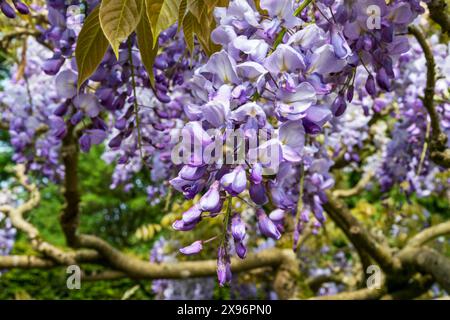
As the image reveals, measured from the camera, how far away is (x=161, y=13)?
3.11 feet

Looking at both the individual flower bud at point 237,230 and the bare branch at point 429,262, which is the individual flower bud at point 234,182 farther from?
the bare branch at point 429,262

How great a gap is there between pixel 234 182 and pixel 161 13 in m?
0.31

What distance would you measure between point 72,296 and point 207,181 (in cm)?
298

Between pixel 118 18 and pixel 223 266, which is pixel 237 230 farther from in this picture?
pixel 118 18

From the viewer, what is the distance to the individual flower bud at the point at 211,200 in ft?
2.88

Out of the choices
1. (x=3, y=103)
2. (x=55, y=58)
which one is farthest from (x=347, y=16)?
(x=3, y=103)

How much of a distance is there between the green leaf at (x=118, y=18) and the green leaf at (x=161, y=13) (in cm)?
4

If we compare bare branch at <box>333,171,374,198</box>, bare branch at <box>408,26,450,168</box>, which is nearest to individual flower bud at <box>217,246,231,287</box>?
bare branch at <box>408,26,450,168</box>

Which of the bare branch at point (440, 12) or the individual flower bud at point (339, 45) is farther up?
the bare branch at point (440, 12)

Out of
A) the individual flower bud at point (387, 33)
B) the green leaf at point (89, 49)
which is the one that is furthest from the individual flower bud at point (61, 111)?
the individual flower bud at point (387, 33)

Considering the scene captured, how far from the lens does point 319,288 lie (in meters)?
4.20

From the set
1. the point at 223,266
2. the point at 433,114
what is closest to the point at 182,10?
the point at 223,266

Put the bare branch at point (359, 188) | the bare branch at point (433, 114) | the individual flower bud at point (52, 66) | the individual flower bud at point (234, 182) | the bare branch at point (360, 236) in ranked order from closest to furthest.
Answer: the individual flower bud at point (234, 182) → the individual flower bud at point (52, 66) → the bare branch at point (433, 114) → the bare branch at point (360, 236) → the bare branch at point (359, 188)
